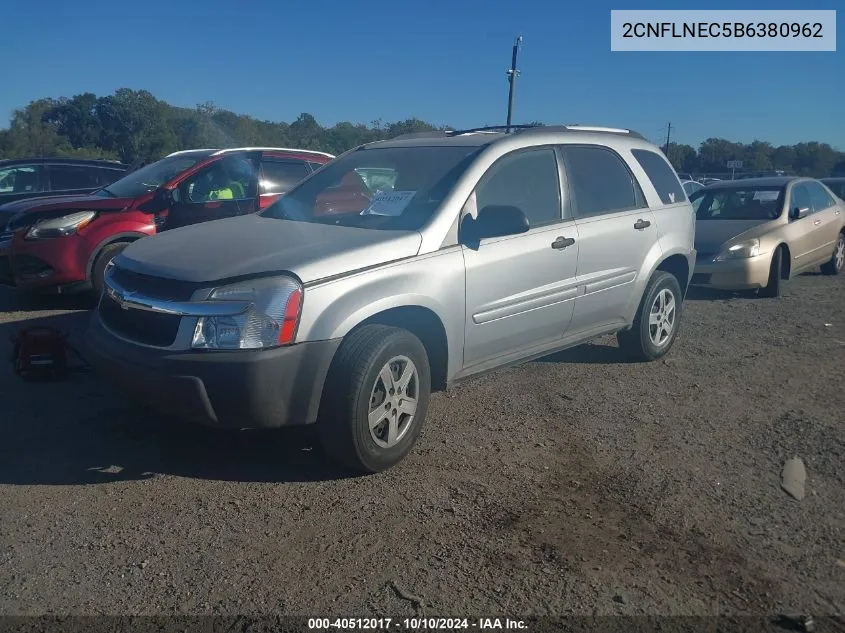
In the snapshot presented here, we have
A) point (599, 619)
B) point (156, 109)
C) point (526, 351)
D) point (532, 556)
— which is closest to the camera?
point (599, 619)

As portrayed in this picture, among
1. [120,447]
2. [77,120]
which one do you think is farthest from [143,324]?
[77,120]

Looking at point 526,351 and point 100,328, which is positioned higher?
point 100,328

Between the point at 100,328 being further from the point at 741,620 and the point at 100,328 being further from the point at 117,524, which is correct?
the point at 741,620

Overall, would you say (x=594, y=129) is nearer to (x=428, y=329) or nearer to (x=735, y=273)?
(x=428, y=329)

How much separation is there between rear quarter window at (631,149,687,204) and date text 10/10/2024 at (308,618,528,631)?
4328mm

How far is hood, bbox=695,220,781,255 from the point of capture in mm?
9430

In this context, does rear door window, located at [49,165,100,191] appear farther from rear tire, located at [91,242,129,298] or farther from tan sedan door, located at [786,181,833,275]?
tan sedan door, located at [786,181,833,275]

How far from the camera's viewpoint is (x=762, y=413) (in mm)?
5090

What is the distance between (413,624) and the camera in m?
2.77

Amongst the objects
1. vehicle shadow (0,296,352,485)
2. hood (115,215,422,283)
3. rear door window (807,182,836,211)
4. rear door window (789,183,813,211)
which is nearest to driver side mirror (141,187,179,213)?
vehicle shadow (0,296,352,485)

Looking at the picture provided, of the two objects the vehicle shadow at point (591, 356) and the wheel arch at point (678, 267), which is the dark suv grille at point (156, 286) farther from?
the wheel arch at point (678, 267)

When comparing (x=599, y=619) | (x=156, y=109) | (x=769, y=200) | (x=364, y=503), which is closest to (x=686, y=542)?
(x=599, y=619)

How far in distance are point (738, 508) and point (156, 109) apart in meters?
38.8

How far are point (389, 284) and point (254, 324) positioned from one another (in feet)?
2.50
